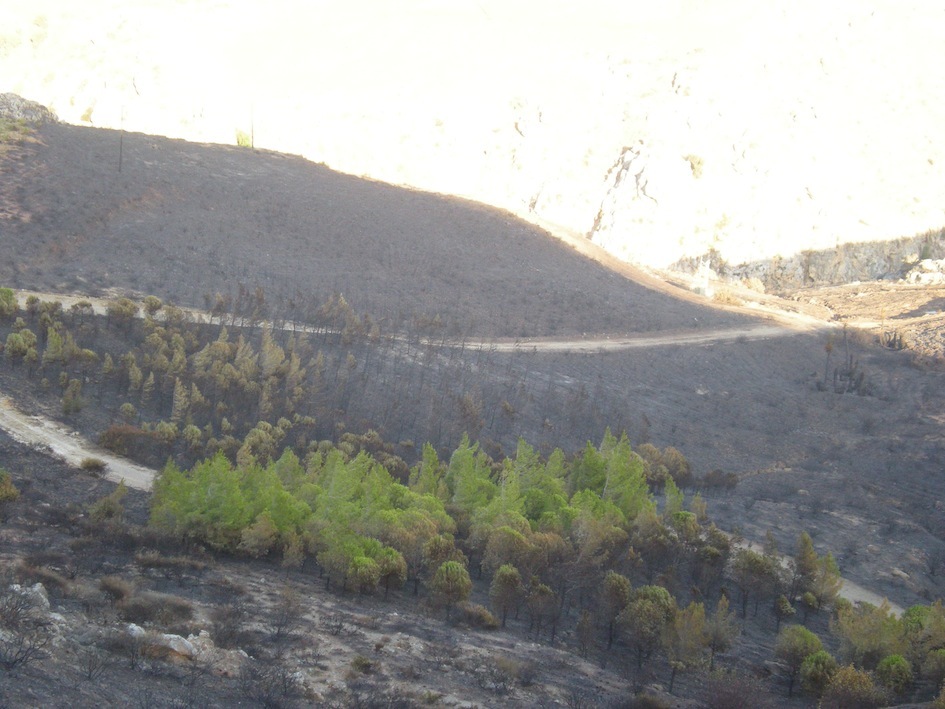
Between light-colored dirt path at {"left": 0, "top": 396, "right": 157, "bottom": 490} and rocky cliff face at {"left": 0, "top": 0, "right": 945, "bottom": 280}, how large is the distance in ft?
117

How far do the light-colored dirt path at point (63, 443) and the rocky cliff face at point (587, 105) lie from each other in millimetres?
35792

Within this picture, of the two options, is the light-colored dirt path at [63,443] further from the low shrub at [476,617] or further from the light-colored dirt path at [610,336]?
the light-colored dirt path at [610,336]

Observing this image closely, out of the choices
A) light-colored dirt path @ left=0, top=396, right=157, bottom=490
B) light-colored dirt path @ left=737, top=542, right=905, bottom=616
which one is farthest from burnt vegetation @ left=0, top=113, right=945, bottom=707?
light-colored dirt path @ left=737, top=542, right=905, bottom=616

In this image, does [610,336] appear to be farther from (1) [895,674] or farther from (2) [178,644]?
(2) [178,644]

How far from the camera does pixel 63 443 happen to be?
17.3 meters

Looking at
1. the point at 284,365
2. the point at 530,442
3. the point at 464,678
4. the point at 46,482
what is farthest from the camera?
the point at 530,442

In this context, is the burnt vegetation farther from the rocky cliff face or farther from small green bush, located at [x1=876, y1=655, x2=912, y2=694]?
the rocky cliff face

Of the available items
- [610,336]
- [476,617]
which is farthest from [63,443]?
[610,336]

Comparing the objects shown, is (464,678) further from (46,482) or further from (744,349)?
(744,349)

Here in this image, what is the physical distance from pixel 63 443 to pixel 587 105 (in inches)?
1939

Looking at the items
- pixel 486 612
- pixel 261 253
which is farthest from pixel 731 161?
pixel 486 612

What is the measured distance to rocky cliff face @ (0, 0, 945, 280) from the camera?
180 feet

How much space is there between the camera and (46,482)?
15.1 metres

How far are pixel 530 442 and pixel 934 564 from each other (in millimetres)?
10707
